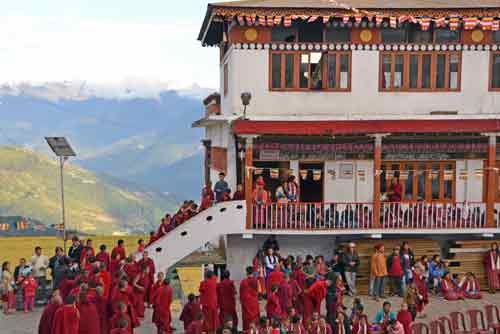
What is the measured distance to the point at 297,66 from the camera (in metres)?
22.3

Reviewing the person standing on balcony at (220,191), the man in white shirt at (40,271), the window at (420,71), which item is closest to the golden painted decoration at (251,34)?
the window at (420,71)

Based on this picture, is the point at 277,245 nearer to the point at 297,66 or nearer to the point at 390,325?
the point at 297,66

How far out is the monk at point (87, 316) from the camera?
13461 millimetres

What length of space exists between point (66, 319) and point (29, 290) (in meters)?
6.05

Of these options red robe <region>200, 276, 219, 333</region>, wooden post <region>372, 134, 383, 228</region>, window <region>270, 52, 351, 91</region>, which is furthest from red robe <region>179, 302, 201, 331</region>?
window <region>270, 52, 351, 91</region>

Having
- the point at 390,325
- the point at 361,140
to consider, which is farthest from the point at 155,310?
the point at 361,140

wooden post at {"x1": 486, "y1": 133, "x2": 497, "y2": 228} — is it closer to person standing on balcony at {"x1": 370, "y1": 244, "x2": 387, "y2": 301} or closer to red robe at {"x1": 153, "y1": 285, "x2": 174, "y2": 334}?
person standing on balcony at {"x1": 370, "y1": 244, "x2": 387, "y2": 301}

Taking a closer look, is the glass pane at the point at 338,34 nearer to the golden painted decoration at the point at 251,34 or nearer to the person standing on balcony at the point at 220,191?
the golden painted decoration at the point at 251,34

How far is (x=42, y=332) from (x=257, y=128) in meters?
9.11

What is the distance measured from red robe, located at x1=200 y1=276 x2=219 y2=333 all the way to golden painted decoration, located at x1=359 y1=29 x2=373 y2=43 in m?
10.3

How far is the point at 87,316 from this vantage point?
13469 millimetres

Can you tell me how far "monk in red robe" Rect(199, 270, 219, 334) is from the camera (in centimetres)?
1537

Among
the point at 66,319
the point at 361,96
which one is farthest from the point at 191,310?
the point at 361,96

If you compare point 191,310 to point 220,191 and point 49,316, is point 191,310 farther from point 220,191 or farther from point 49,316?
point 220,191
